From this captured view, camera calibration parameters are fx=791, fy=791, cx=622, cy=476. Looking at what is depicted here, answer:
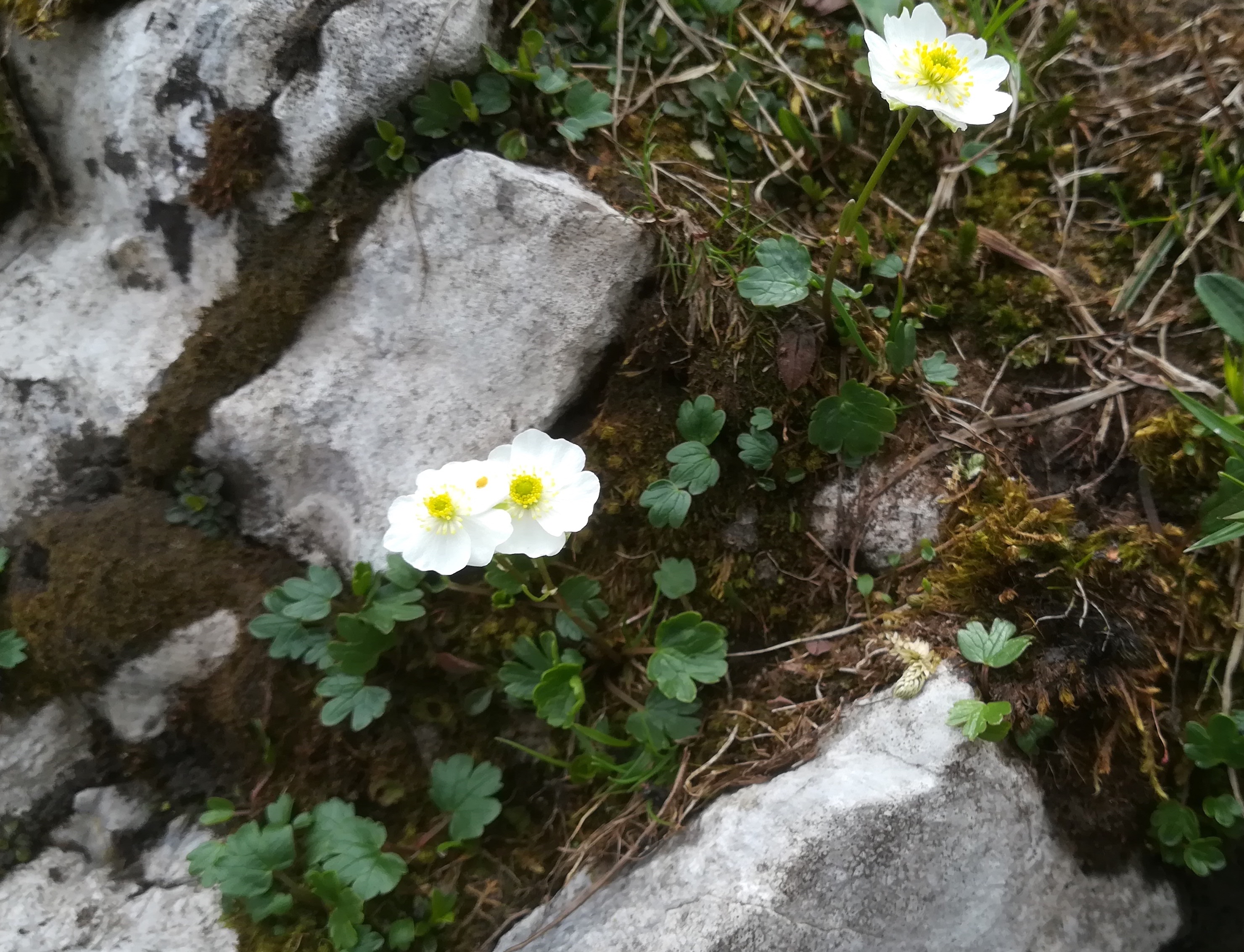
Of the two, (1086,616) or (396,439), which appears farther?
(396,439)

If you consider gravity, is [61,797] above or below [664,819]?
above

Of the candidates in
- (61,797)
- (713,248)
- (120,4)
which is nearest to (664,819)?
(713,248)

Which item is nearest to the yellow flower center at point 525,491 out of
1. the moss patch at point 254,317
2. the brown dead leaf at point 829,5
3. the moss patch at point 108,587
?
the moss patch at point 108,587

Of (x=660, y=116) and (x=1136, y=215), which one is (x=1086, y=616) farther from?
(x=660, y=116)

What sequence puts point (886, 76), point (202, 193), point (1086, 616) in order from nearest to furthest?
1. point (886, 76)
2. point (1086, 616)
3. point (202, 193)

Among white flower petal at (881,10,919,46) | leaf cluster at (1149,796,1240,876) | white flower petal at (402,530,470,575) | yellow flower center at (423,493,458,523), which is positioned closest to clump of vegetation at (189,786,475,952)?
white flower petal at (402,530,470,575)

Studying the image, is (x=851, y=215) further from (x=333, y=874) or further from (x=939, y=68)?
(x=333, y=874)
